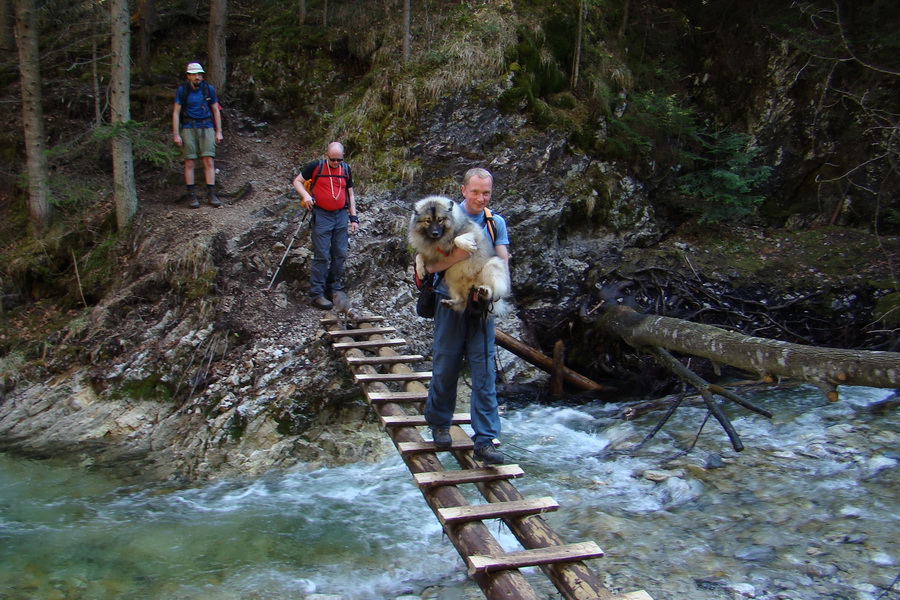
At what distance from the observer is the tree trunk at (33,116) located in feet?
28.0

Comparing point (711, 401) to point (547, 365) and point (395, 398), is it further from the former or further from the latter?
point (395, 398)

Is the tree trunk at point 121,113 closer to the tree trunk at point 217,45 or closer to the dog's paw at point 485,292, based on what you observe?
the tree trunk at point 217,45

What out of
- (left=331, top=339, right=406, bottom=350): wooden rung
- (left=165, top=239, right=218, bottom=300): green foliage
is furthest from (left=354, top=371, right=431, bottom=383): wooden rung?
(left=165, top=239, right=218, bottom=300): green foliage

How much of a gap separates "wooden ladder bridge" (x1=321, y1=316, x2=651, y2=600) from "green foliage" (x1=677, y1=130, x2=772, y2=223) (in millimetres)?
6638

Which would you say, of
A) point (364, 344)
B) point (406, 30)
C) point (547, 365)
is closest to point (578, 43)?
point (406, 30)

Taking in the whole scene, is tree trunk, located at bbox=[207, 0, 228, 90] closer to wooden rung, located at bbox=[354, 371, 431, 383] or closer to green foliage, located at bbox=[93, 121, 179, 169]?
green foliage, located at bbox=[93, 121, 179, 169]

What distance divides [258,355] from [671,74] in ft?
31.2

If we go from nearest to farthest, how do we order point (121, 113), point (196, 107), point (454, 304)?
point (454, 304) < point (121, 113) < point (196, 107)

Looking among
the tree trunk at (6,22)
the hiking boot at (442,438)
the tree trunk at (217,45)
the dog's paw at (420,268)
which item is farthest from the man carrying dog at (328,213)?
the tree trunk at (6,22)

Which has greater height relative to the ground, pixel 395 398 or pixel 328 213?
pixel 328 213

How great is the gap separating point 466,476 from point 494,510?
45cm

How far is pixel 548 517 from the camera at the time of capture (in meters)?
5.71

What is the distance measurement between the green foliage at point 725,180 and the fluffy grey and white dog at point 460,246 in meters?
7.18

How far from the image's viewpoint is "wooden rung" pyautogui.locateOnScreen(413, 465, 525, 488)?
4.41 m
